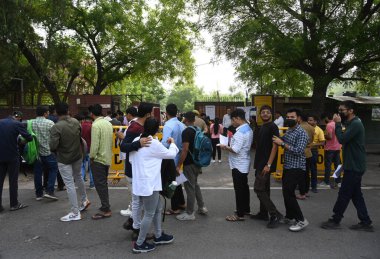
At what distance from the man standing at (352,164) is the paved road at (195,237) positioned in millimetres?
272

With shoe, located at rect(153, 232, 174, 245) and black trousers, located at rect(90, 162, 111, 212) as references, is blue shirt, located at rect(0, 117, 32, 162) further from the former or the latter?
shoe, located at rect(153, 232, 174, 245)

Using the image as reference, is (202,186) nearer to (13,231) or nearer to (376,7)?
(13,231)

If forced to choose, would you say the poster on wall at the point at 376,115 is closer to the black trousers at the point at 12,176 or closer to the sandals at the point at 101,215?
the sandals at the point at 101,215

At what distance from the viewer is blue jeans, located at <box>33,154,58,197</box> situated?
6934 millimetres

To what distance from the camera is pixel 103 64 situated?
69.2ft

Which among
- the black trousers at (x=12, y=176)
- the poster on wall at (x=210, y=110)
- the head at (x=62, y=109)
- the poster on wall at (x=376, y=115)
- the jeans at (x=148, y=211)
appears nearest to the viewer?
the jeans at (x=148, y=211)

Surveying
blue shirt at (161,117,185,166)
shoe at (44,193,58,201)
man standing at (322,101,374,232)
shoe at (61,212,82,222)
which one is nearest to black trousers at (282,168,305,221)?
man standing at (322,101,374,232)

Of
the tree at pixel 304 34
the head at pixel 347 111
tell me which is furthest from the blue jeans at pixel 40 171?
the tree at pixel 304 34

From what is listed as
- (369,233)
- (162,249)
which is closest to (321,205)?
(369,233)

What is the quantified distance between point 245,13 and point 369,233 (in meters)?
10.0

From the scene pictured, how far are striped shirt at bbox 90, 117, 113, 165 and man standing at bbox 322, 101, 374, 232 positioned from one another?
3.56 meters

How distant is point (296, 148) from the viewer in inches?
201

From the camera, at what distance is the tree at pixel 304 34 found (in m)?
11.4

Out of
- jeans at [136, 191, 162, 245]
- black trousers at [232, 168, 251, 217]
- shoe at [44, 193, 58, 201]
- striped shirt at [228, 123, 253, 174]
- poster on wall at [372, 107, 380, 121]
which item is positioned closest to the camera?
jeans at [136, 191, 162, 245]
